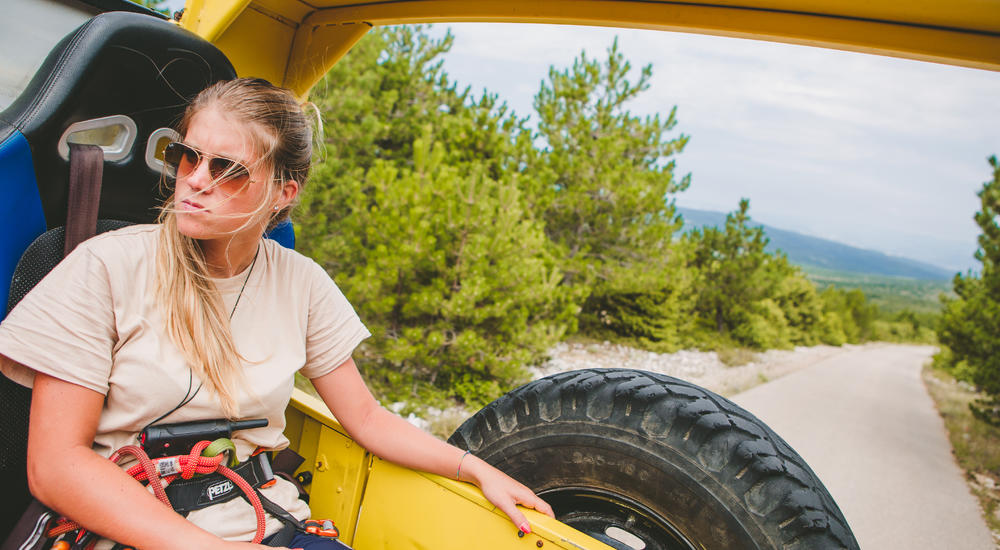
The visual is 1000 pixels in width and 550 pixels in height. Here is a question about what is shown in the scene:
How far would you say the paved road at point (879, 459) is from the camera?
14.3ft

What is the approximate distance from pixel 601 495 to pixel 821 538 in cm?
48

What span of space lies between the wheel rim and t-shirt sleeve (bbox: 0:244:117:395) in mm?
1074

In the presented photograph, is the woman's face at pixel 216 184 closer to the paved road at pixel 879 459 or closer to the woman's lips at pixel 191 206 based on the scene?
the woman's lips at pixel 191 206

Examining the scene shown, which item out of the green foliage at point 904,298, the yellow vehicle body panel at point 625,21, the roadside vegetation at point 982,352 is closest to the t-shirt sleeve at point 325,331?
the yellow vehicle body panel at point 625,21

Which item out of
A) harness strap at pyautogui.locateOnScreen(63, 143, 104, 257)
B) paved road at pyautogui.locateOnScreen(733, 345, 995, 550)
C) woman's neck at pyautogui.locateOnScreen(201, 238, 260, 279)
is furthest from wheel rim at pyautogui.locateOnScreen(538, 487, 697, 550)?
paved road at pyautogui.locateOnScreen(733, 345, 995, 550)

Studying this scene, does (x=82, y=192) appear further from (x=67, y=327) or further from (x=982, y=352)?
(x=982, y=352)

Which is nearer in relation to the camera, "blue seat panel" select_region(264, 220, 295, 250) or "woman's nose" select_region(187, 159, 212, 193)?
"woman's nose" select_region(187, 159, 212, 193)

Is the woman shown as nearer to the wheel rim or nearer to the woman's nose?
the woman's nose

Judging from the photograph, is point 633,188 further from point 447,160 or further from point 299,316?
point 299,316

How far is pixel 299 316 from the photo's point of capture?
52.5 inches

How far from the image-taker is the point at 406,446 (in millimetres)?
1341

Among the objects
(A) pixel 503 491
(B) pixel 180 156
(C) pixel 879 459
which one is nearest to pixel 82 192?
(B) pixel 180 156

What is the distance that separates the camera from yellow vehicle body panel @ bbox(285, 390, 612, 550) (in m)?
1.18

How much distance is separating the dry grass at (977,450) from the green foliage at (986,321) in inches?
13.4
